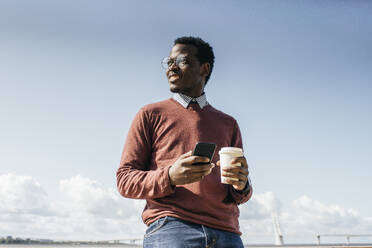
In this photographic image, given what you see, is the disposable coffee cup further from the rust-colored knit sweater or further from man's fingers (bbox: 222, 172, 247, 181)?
the rust-colored knit sweater

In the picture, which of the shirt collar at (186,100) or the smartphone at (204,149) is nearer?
the smartphone at (204,149)

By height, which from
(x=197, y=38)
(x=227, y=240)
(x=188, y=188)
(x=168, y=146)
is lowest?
(x=227, y=240)

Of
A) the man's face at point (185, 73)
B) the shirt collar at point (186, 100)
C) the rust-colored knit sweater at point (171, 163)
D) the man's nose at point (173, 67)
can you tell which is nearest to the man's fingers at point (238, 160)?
the rust-colored knit sweater at point (171, 163)

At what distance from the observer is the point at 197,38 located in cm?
343

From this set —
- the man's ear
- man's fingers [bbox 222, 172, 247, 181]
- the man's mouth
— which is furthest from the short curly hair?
man's fingers [bbox 222, 172, 247, 181]

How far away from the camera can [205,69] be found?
3225 millimetres

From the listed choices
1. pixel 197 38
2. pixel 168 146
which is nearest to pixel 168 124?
pixel 168 146

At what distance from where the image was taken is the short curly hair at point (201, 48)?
3.14 m

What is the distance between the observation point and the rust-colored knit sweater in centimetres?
219

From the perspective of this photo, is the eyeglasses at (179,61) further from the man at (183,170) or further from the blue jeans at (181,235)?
the blue jeans at (181,235)

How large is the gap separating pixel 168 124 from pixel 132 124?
0.28 m

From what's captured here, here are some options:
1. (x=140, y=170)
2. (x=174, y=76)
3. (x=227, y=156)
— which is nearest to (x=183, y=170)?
(x=227, y=156)

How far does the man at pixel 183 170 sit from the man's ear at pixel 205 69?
0.12 meters

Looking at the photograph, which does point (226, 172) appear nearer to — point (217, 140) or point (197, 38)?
point (217, 140)
